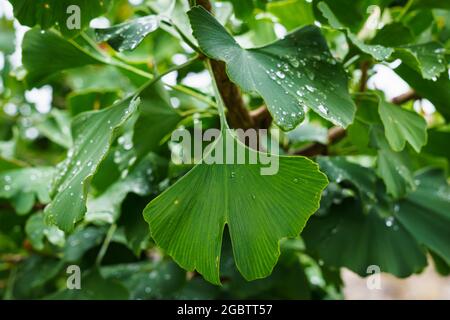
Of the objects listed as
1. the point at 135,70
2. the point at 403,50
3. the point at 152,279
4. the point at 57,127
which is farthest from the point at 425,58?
the point at 57,127

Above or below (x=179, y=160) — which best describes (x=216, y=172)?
above

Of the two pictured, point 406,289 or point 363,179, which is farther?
point 406,289

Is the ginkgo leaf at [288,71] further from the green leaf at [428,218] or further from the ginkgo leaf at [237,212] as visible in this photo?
the green leaf at [428,218]

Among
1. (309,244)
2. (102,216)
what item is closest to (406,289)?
(309,244)

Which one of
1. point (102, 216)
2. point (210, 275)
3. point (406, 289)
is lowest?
point (406, 289)

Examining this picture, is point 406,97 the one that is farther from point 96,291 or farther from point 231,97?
point 96,291

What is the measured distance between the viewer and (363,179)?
0.83 m

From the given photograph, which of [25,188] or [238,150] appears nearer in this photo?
[238,150]

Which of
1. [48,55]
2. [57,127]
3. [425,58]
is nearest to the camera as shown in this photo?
[425,58]

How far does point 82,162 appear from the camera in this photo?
65cm

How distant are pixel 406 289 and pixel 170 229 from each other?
2627mm

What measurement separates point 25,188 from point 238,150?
1.63 ft
